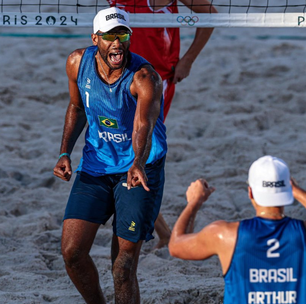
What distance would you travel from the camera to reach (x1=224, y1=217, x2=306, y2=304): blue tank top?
236 centimetres

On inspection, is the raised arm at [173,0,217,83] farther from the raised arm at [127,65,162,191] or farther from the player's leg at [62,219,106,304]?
the player's leg at [62,219,106,304]

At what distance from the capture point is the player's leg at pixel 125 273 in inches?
125

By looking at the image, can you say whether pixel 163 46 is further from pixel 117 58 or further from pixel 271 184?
pixel 271 184

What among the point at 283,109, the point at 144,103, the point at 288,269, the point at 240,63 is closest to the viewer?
the point at 288,269

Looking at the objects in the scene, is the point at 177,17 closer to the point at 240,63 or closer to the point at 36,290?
the point at 36,290

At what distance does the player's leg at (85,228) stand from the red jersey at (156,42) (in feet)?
4.19

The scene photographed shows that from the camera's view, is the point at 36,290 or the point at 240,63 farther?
the point at 240,63

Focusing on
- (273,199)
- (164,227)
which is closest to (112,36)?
(273,199)

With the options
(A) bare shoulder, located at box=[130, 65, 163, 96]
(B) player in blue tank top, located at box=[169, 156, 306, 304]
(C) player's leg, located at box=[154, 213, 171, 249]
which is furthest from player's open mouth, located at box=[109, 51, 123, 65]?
(C) player's leg, located at box=[154, 213, 171, 249]

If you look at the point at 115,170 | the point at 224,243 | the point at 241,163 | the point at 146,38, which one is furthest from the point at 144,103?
the point at 241,163

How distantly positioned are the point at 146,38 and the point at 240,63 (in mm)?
3120

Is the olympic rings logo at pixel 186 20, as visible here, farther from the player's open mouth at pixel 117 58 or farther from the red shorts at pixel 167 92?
the player's open mouth at pixel 117 58

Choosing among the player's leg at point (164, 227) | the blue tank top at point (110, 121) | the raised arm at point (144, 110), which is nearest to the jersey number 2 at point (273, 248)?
the raised arm at point (144, 110)

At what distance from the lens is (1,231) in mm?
4570
